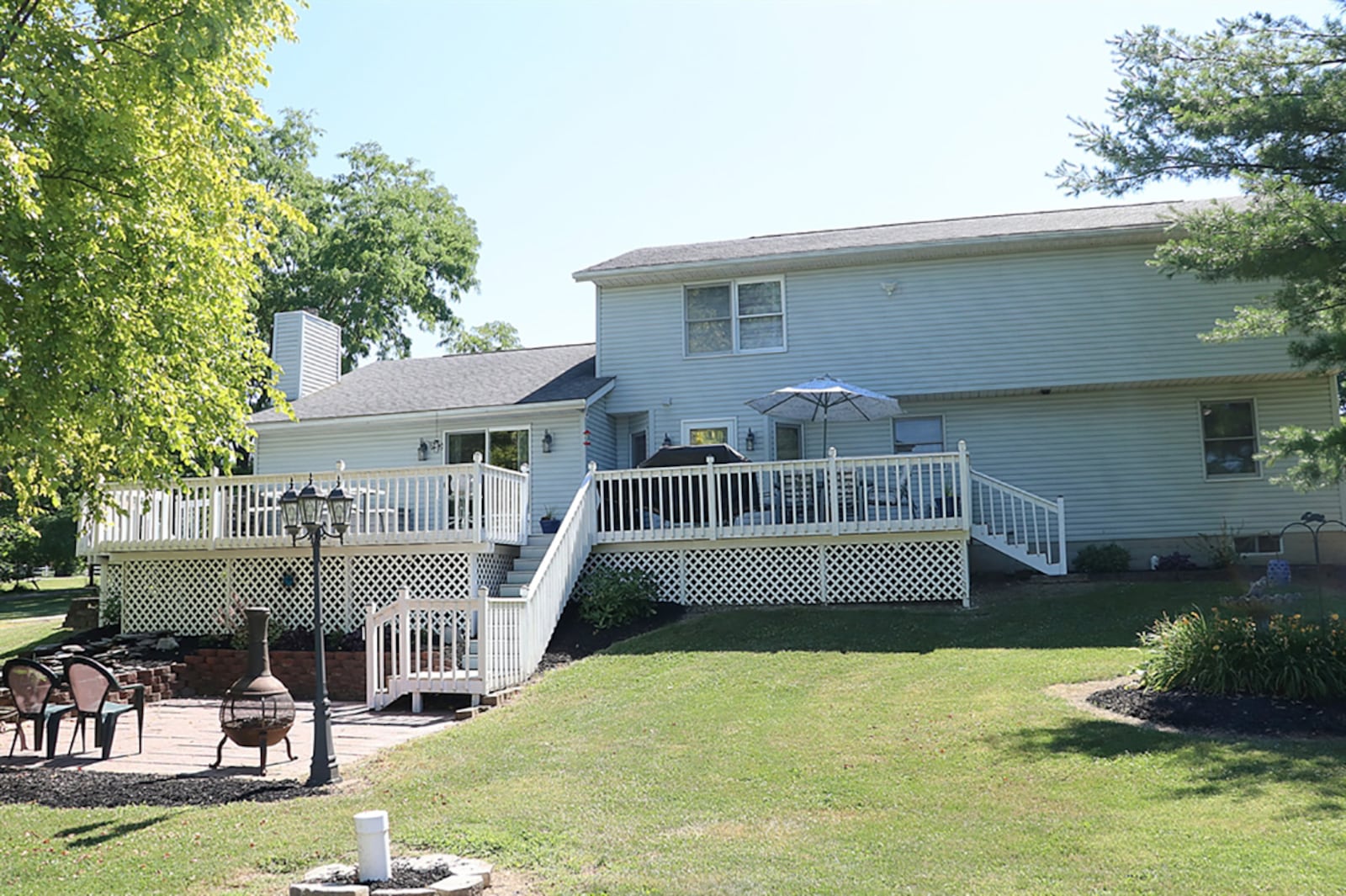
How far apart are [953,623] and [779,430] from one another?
607cm

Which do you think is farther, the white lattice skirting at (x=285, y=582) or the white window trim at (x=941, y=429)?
the white window trim at (x=941, y=429)

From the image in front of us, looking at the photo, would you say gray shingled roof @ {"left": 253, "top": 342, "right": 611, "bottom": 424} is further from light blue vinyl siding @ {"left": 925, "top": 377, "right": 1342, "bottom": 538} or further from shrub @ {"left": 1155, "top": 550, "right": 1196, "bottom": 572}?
shrub @ {"left": 1155, "top": 550, "right": 1196, "bottom": 572}

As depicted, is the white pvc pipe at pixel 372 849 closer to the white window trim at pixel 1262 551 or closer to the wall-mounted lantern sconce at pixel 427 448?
the wall-mounted lantern sconce at pixel 427 448

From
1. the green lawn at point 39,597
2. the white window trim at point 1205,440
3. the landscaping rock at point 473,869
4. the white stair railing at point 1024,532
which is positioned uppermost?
the white window trim at point 1205,440

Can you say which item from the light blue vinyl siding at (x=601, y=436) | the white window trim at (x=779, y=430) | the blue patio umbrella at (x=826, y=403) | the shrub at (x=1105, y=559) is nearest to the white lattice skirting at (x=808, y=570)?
the blue patio umbrella at (x=826, y=403)

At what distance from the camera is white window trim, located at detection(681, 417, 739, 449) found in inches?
746

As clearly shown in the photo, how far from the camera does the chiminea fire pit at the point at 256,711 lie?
30.4ft

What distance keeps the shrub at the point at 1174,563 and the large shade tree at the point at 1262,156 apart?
14.5ft

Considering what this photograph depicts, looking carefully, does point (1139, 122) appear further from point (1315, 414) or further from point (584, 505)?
point (584, 505)

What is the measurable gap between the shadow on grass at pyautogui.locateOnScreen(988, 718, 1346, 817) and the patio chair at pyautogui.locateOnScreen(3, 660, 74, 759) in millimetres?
8517

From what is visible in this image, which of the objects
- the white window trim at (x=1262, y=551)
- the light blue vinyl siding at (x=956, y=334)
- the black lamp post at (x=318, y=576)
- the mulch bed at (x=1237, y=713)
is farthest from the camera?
the light blue vinyl siding at (x=956, y=334)

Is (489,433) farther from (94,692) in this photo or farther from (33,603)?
(33,603)

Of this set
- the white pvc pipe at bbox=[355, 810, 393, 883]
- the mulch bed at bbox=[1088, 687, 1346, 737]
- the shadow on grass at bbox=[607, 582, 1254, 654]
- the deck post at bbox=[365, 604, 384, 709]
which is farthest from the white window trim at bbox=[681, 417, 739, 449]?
the white pvc pipe at bbox=[355, 810, 393, 883]

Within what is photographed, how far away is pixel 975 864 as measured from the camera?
588 centimetres
